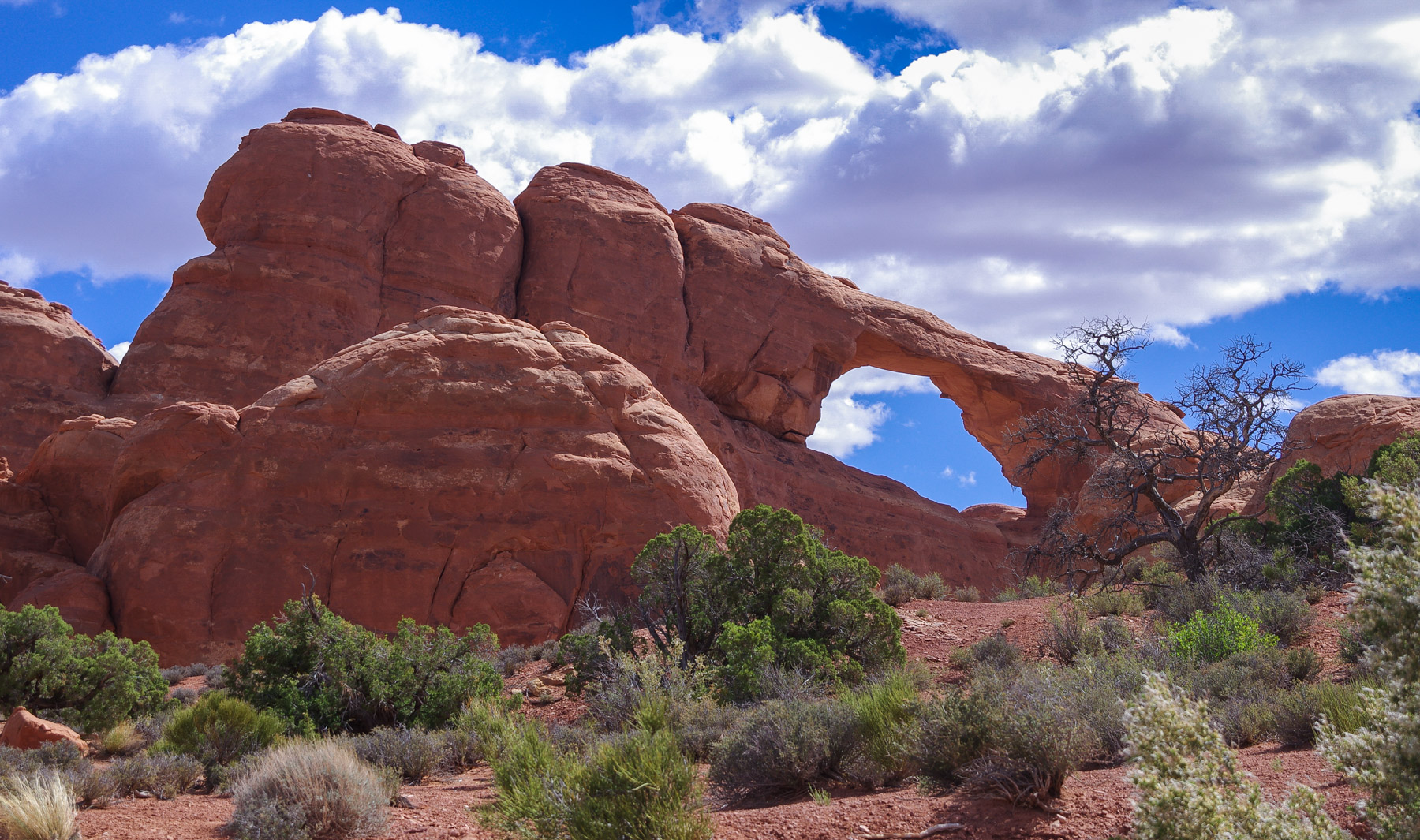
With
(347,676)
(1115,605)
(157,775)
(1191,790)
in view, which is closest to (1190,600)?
(1115,605)

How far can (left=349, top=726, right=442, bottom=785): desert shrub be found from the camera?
31.7 ft

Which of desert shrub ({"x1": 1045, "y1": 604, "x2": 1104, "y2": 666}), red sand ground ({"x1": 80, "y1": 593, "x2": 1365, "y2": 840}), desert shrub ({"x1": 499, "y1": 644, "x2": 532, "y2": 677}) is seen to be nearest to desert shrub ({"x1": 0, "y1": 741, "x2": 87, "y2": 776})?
red sand ground ({"x1": 80, "y1": 593, "x2": 1365, "y2": 840})

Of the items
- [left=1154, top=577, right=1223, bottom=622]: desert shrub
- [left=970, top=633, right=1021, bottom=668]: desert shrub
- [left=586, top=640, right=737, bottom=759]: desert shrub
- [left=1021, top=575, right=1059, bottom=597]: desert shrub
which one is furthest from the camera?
[left=1021, top=575, right=1059, bottom=597]: desert shrub

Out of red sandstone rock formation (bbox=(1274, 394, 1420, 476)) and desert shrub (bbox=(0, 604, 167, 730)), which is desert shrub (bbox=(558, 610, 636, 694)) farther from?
red sandstone rock formation (bbox=(1274, 394, 1420, 476))

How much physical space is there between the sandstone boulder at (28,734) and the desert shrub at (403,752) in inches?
126

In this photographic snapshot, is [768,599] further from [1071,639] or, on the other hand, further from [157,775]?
[157,775]

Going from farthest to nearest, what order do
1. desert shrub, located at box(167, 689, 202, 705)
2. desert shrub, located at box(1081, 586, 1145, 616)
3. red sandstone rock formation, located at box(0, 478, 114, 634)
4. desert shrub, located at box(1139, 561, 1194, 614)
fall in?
red sandstone rock formation, located at box(0, 478, 114, 634) < desert shrub, located at box(1139, 561, 1194, 614) < desert shrub, located at box(1081, 586, 1145, 616) < desert shrub, located at box(167, 689, 202, 705)

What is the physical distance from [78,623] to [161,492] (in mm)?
2858

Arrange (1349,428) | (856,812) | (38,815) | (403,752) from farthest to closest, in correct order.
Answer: (1349,428), (403,752), (38,815), (856,812)

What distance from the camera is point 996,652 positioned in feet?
43.1

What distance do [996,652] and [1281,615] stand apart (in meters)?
3.60

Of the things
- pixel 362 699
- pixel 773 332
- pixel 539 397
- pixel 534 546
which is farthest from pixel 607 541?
pixel 773 332

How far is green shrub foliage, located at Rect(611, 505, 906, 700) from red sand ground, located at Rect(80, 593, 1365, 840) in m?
4.14

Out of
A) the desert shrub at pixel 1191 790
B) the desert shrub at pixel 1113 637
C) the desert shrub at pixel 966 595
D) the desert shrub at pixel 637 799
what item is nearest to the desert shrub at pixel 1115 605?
the desert shrub at pixel 1113 637
